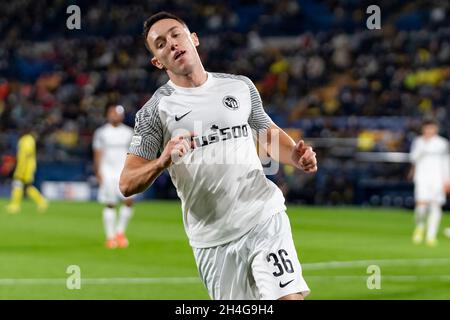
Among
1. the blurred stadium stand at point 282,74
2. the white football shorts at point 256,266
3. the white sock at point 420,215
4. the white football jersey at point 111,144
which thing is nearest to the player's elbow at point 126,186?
the white football shorts at point 256,266

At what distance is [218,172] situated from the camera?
19.7ft

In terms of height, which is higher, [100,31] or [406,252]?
[100,31]

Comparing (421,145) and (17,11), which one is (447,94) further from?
(17,11)

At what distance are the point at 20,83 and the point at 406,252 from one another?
2499cm

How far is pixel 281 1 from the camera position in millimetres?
35688

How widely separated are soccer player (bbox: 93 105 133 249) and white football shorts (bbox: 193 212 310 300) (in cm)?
1037

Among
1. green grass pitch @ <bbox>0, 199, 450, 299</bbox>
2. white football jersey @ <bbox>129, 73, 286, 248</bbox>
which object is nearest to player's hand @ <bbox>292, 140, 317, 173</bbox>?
white football jersey @ <bbox>129, 73, 286, 248</bbox>

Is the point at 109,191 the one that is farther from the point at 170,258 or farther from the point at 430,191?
the point at 430,191

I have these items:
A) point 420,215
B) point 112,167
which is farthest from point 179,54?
point 420,215

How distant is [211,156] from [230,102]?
15.1 inches

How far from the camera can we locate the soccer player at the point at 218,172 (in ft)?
19.4

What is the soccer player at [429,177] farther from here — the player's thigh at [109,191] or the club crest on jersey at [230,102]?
the club crest on jersey at [230,102]

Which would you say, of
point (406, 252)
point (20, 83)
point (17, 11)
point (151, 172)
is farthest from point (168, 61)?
point (17, 11)

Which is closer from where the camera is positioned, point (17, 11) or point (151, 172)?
point (151, 172)
